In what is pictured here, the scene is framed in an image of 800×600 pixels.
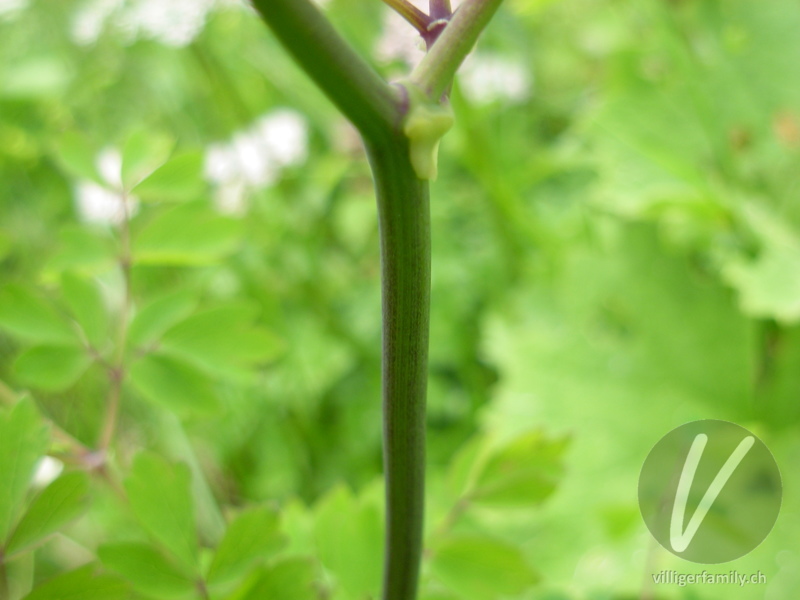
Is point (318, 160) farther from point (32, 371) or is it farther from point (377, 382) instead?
point (32, 371)

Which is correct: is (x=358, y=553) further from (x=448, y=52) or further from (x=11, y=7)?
(x=11, y=7)

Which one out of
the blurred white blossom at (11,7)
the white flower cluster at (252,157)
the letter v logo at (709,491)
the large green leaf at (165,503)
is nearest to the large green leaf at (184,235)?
the large green leaf at (165,503)

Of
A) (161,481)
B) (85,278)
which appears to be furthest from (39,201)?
(161,481)

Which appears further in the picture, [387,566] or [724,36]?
[724,36]

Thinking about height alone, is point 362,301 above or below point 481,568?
below

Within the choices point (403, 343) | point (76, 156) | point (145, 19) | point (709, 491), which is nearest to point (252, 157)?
point (145, 19)

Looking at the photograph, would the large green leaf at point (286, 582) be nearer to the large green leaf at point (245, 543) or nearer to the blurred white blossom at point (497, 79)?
the large green leaf at point (245, 543)
